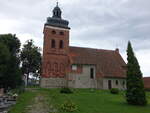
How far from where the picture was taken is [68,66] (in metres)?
40.3

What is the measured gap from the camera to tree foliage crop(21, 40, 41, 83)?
49281mm

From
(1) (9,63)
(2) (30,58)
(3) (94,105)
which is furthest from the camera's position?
(2) (30,58)

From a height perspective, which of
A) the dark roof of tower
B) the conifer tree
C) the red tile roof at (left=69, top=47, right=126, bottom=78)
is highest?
the dark roof of tower

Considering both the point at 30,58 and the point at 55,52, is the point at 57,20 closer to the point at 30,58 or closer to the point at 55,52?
the point at 55,52

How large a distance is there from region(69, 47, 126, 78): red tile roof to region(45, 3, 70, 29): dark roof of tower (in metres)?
5.61

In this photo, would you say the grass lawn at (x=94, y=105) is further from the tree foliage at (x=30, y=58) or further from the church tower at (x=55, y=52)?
the tree foliage at (x=30, y=58)

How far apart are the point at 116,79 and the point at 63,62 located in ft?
38.0

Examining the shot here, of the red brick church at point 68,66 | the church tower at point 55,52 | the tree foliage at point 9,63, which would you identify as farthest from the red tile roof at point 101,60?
the tree foliage at point 9,63

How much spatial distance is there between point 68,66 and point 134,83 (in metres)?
22.1

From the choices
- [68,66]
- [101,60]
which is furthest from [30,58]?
[101,60]

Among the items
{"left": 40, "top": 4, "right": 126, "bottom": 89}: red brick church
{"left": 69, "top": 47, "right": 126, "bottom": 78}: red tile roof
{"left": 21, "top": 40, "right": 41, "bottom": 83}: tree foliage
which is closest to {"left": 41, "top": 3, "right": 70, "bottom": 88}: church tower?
{"left": 40, "top": 4, "right": 126, "bottom": 89}: red brick church

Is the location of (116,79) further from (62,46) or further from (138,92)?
(138,92)

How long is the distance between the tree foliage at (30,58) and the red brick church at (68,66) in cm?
1030

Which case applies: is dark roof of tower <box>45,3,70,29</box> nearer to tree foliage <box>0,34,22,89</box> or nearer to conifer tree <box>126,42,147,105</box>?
tree foliage <box>0,34,22,89</box>
